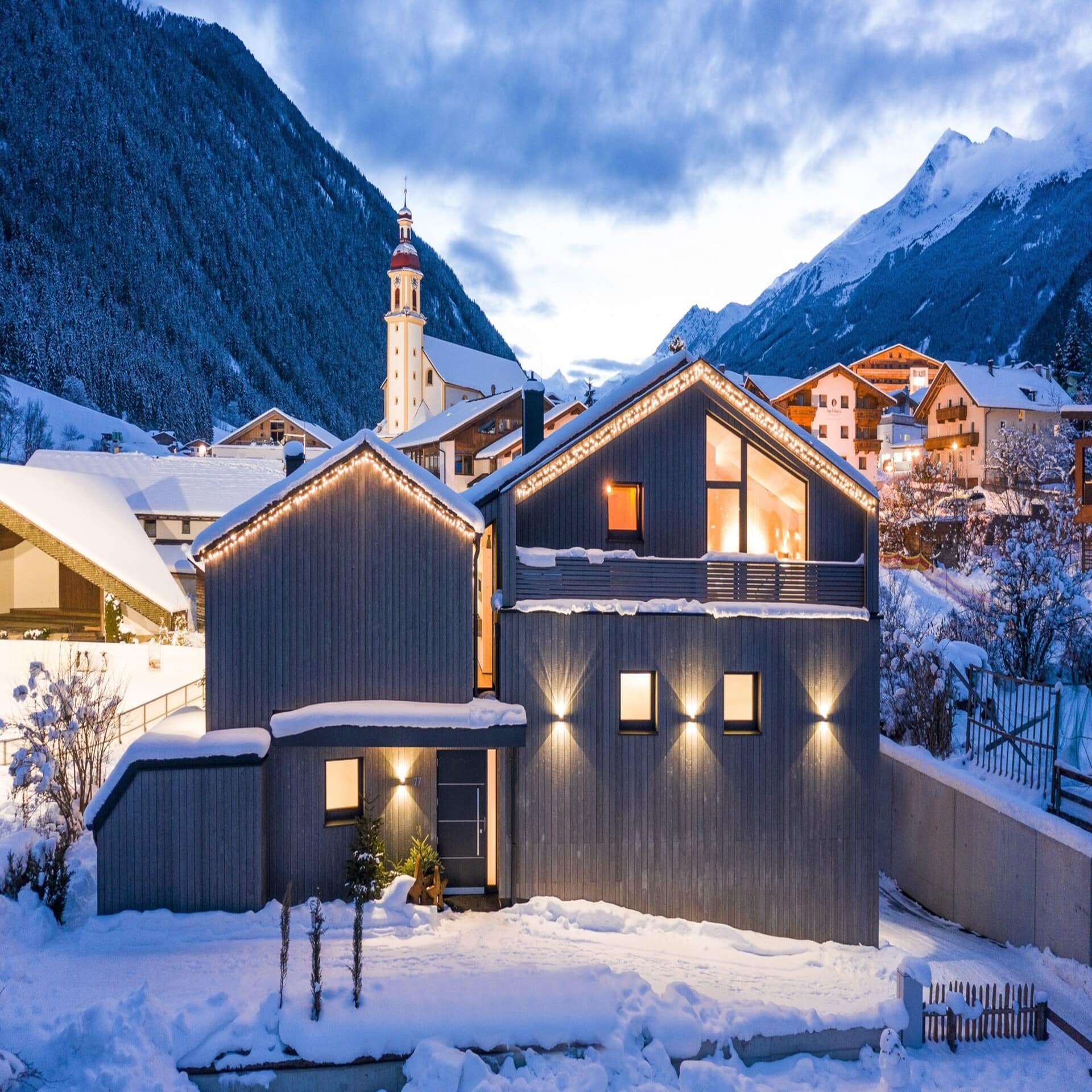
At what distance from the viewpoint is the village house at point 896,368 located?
95188 millimetres

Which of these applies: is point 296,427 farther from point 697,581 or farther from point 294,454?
point 697,581

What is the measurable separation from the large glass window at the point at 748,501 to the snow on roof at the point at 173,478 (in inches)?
1051

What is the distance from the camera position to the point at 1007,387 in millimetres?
55500

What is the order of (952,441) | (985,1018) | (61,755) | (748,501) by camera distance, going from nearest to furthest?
1. (985,1018)
2. (61,755)
3. (748,501)
4. (952,441)

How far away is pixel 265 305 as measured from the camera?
491 feet

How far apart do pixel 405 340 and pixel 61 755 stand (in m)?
62.5

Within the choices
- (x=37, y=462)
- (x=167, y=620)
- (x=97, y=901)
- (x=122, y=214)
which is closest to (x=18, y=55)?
(x=122, y=214)

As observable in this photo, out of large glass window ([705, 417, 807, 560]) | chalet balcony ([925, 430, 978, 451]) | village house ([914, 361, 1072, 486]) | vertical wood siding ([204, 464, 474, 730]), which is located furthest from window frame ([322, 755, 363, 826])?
chalet balcony ([925, 430, 978, 451])

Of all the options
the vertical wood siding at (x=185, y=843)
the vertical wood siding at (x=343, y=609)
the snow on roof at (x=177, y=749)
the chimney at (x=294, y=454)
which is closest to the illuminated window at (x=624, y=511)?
the vertical wood siding at (x=343, y=609)

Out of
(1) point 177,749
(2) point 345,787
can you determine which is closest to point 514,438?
(2) point 345,787

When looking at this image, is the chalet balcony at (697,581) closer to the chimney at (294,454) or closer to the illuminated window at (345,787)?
the illuminated window at (345,787)

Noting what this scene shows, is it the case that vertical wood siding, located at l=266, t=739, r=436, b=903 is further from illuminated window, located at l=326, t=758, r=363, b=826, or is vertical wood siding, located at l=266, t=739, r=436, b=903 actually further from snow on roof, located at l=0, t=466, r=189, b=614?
snow on roof, located at l=0, t=466, r=189, b=614

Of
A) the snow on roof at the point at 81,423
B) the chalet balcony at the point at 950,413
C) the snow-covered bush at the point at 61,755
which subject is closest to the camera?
the snow-covered bush at the point at 61,755

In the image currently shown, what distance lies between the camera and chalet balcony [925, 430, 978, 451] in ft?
181
